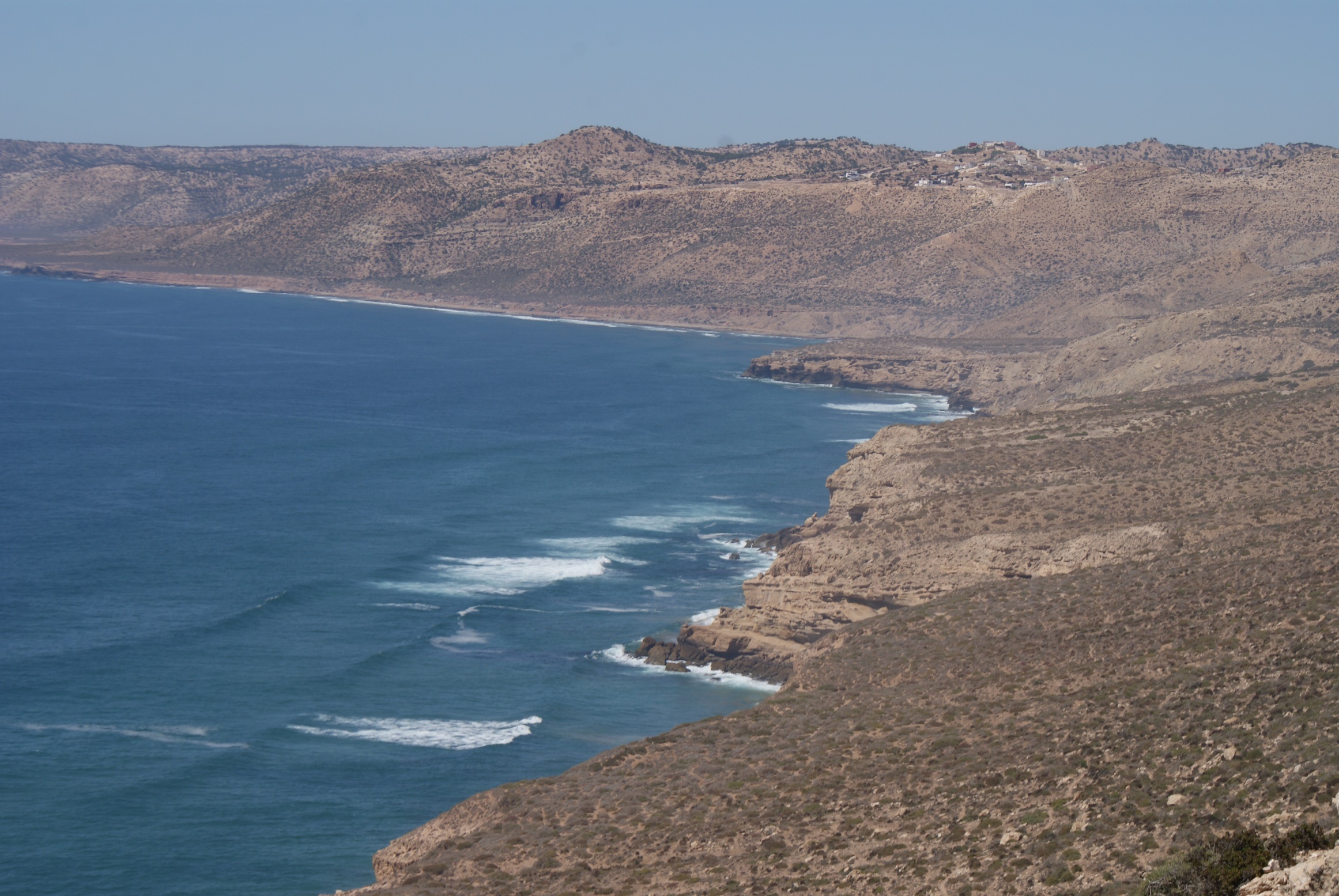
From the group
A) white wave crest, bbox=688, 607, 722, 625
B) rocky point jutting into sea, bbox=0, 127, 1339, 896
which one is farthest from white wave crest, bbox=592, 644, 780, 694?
white wave crest, bbox=688, 607, 722, 625

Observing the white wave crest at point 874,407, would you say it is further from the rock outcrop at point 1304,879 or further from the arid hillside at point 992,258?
the rock outcrop at point 1304,879

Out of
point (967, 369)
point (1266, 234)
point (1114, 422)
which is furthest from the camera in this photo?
point (1266, 234)

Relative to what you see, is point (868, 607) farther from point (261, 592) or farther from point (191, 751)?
point (261, 592)

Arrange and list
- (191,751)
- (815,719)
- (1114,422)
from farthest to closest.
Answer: (1114,422) < (191,751) < (815,719)

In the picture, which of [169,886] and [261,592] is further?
[261,592]

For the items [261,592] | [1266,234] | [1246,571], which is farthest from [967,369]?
[1246,571]

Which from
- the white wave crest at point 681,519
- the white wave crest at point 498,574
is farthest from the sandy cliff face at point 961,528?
Answer: the white wave crest at point 681,519
